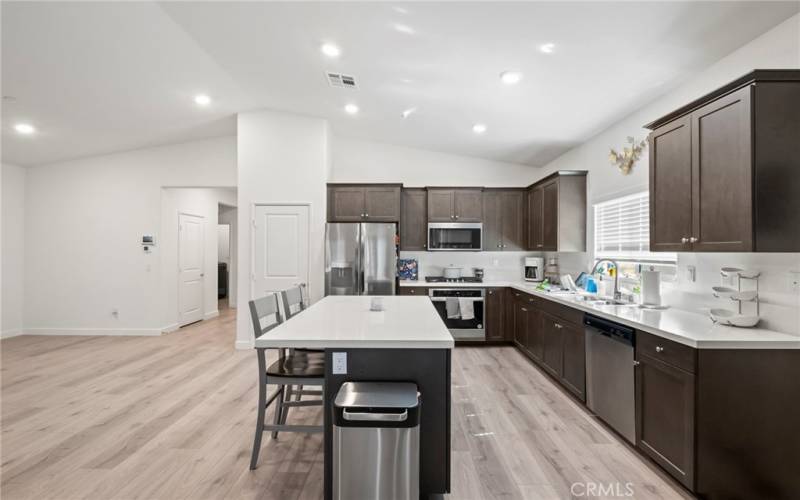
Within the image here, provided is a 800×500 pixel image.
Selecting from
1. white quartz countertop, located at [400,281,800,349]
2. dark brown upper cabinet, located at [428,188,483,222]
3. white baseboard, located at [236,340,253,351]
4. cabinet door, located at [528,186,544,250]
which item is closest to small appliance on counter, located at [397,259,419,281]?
dark brown upper cabinet, located at [428,188,483,222]

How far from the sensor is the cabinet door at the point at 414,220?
208 inches

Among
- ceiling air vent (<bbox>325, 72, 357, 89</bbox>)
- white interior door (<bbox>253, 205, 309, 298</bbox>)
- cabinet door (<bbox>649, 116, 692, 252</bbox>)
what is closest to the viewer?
cabinet door (<bbox>649, 116, 692, 252</bbox>)

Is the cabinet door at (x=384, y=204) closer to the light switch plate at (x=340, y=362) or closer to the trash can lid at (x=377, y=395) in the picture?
the light switch plate at (x=340, y=362)

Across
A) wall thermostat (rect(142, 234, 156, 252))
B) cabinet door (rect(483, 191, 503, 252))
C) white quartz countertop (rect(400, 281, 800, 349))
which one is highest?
cabinet door (rect(483, 191, 503, 252))

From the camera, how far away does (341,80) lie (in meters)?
3.63

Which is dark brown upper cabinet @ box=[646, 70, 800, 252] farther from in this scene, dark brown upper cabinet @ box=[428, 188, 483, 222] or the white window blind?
dark brown upper cabinet @ box=[428, 188, 483, 222]

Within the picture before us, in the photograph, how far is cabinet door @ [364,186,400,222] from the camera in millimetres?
5035

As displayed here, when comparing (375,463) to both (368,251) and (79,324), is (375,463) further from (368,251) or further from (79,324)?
(79,324)

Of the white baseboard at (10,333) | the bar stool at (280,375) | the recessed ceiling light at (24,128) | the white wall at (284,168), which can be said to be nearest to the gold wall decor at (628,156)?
the bar stool at (280,375)

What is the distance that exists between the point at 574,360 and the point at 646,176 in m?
1.78

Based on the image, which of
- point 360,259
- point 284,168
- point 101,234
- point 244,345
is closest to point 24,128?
point 101,234

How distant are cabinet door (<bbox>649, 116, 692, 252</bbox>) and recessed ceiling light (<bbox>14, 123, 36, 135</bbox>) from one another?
22.5 ft

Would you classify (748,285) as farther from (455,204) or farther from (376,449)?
(455,204)

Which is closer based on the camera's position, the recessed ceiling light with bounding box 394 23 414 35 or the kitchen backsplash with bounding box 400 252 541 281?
the recessed ceiling light with bounding box 394 23 414 35
